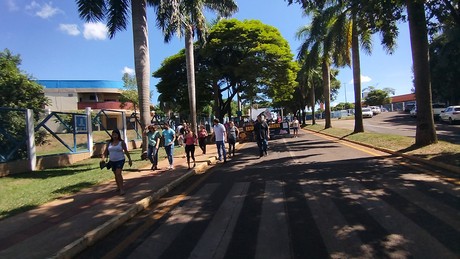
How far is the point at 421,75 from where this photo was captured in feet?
45.6

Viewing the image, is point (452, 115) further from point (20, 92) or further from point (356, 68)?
point (20, 92)

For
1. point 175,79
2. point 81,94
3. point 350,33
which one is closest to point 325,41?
point 350,33

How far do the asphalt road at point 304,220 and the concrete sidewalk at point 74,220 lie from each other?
257mm

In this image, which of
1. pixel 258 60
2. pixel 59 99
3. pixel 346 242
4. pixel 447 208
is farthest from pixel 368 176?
pixel 59 99

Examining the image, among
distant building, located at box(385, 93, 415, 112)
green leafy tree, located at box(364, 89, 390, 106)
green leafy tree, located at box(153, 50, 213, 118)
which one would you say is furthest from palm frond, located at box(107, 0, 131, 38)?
green leafy tree, located at box(364, 89, 390, 106)

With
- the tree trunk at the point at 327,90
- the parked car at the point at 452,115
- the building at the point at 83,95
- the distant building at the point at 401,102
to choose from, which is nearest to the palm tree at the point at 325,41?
the tree trunk at the point at 327,90

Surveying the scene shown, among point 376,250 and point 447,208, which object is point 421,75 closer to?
point 447,208

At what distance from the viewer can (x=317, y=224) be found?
616cm

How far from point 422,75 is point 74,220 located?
473 inches

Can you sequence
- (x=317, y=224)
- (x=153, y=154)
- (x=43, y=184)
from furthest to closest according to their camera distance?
(x=153, y=154)
(x=43, y=184)
(x=317, y=224)

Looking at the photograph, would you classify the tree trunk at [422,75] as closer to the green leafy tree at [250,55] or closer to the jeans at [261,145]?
the jeans at [261,145]

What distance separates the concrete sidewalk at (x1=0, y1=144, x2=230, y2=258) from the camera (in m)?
5.70

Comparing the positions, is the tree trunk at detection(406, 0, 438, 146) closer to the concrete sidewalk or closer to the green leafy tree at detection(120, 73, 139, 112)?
the concrete sidewalk

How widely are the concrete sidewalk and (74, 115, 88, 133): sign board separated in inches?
290
